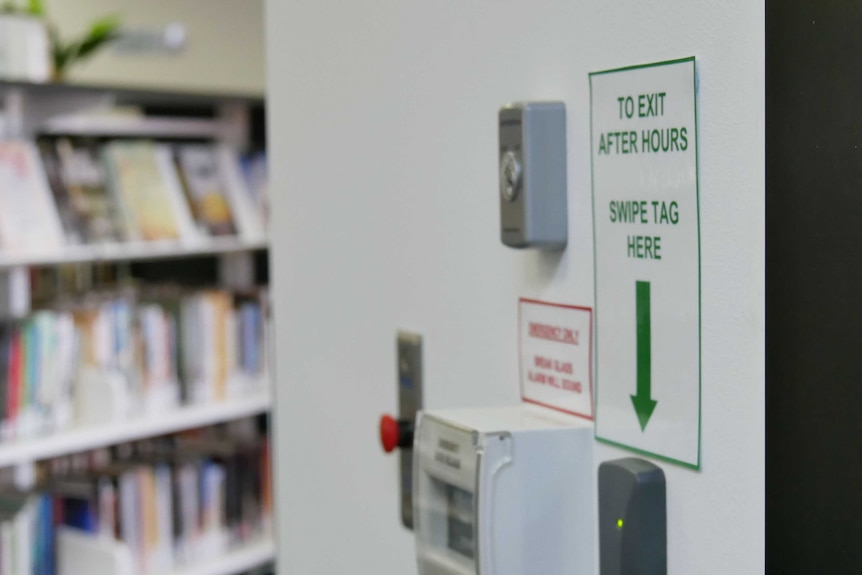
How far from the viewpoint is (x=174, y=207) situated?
3148 mm

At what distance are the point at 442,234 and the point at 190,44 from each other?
14.5 feet

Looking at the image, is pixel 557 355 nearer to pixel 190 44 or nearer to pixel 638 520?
pixel 638 520

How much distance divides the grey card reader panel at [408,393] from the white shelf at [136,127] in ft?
7.17

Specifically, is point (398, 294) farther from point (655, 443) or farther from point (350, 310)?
point (655, 443)

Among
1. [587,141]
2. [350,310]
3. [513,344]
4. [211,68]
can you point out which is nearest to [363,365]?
[350,310]

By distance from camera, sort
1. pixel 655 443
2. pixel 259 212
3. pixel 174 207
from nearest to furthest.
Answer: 1. pixel 655 443
2. pixel 174 207
3. pixel 259 212

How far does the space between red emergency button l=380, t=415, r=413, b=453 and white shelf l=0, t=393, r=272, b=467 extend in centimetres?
180

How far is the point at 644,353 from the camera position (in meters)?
0.84

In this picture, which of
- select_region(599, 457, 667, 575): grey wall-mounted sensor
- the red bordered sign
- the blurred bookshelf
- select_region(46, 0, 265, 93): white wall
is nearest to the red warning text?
the red bordered sign

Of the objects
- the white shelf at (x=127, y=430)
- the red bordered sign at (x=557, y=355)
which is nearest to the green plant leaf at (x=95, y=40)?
the white shelf at (x=127, y=430)

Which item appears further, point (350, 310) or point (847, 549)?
point (350, 310)

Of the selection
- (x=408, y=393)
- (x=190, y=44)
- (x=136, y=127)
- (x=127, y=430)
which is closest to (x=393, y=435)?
(x=408, y=393)

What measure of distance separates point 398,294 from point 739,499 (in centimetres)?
53

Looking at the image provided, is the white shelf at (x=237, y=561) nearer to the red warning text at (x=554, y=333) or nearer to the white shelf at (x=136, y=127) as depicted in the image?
the white shelf at (x=136, y=127)
